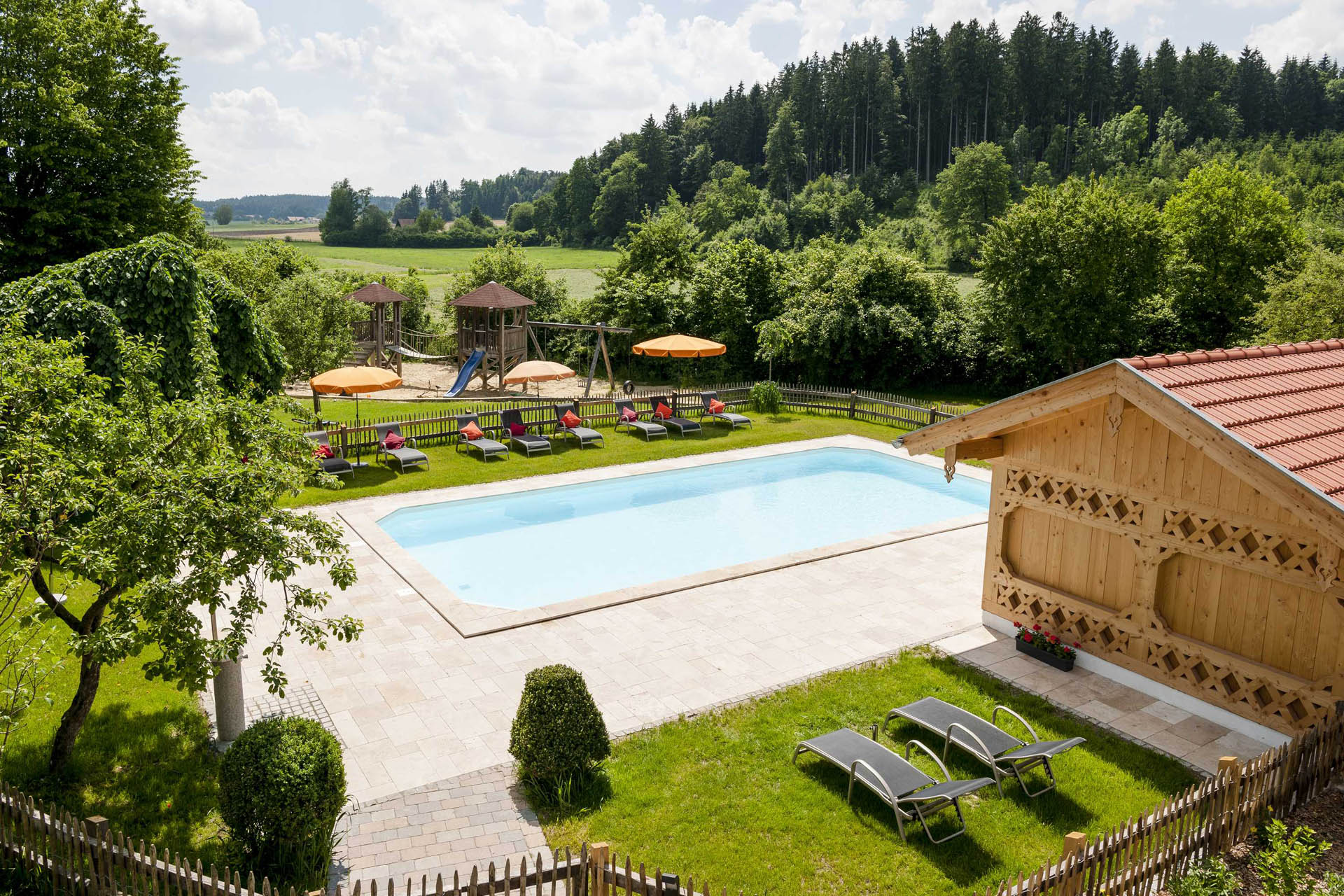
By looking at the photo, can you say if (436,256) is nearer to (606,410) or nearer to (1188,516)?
(606,410)

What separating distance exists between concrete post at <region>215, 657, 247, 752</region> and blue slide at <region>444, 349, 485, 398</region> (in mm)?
23052

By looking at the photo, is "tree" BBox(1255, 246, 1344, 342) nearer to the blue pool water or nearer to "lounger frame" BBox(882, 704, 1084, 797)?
the blue pool water

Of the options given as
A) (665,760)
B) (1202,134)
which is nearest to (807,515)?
(665,760)

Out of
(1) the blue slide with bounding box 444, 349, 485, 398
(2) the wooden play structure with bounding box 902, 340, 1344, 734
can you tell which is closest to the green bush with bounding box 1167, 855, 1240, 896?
(2) the wooden play structure with bounding box 902, 340, 1344, 734

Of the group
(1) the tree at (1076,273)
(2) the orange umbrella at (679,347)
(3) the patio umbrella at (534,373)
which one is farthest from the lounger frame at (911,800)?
(1) the tree at (1076,273)

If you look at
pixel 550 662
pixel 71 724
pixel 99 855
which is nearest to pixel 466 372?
pixel 550 662

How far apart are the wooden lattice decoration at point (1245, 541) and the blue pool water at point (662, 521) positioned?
27.7 ft

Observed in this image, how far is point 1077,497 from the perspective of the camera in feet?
35.3

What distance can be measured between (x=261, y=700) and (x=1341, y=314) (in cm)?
2711

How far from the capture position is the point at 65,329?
12.8 metres

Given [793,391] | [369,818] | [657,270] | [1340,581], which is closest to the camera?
[369,818]

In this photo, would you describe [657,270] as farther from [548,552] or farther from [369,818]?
[369,818]

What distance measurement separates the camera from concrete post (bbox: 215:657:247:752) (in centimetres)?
891

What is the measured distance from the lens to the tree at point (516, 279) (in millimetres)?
41406
